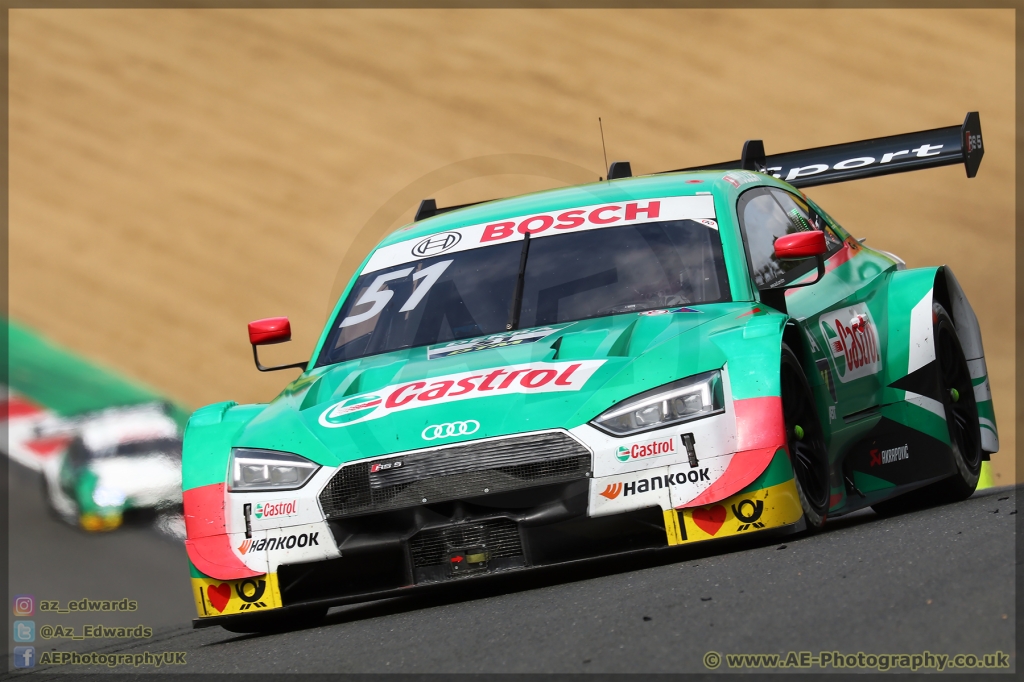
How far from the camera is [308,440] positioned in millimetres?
5184

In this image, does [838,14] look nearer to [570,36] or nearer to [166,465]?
[570,36]

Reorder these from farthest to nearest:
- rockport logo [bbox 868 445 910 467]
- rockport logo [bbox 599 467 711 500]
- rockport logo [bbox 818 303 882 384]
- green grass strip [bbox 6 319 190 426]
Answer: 1. green grass strip [bbox 6 319 190 426]
2. rockport logo [bbox 868 445 910 467]
3. rockport logo [bbox 818 303 882 384]
4. rockport logo [bbox 599 467 711 500]

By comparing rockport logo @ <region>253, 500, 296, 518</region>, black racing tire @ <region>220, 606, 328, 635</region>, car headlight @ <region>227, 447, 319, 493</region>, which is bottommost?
black racing tire @ <region>220, 606, 328, 635</region>

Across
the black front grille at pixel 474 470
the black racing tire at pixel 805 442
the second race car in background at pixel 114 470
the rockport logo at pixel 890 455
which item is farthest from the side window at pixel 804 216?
the second race car in background at pixel 114 470

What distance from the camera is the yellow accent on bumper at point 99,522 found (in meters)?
11.4

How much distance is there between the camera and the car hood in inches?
195

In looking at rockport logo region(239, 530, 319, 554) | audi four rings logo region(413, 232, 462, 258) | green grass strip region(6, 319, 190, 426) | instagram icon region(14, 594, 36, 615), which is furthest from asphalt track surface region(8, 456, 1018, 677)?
green grass strip region(6, 319, 190, 426)

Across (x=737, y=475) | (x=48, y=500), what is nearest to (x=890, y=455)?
(x=737, y=475)

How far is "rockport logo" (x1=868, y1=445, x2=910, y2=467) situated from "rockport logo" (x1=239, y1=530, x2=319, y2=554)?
8.16 ft

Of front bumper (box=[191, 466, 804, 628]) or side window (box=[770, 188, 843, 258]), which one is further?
side window (box=[770, 188, 843, 258])

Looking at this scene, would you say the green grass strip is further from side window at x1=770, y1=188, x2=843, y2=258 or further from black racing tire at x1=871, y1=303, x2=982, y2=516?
black racing tire at x1=871, y1=303, x2=982, y2=516

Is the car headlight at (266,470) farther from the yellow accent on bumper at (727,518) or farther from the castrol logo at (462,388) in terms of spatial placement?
the yellow accent on bumper at (727,518)

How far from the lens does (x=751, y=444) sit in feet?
16.1

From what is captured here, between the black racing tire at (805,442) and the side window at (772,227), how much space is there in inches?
24.7
